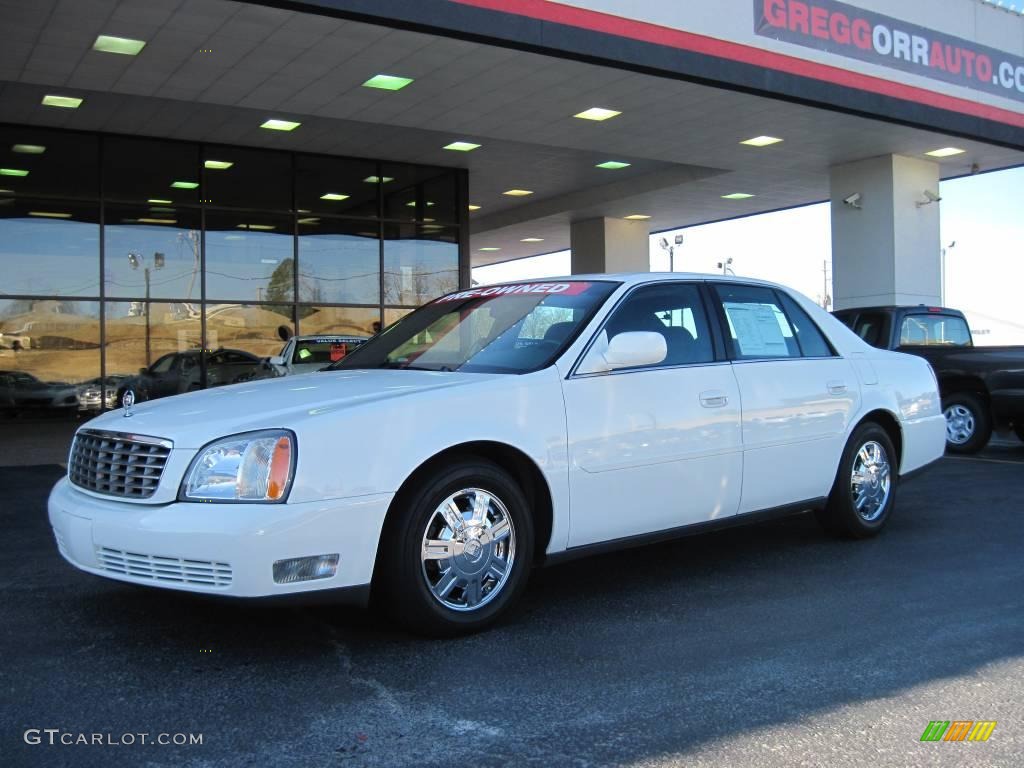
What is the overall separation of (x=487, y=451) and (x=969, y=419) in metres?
8.69

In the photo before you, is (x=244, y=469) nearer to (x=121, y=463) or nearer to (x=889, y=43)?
(x=121, y=463)

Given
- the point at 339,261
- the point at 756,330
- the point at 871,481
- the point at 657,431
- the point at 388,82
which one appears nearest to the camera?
the point at 657,431

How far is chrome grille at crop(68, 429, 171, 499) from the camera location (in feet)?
12.5

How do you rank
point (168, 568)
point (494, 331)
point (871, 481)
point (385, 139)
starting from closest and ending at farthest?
point (168, 568)
point (494, 331)
point (871, 481)
point (385, 139)

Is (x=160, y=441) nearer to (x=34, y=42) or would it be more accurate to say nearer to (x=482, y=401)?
(x=482, y=401)

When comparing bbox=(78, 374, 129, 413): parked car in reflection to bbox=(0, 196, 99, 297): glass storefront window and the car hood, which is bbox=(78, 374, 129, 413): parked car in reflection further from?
the car hood

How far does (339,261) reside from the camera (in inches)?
787

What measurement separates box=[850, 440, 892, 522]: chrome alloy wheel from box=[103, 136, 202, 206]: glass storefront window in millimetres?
15249

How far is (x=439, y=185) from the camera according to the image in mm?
21156

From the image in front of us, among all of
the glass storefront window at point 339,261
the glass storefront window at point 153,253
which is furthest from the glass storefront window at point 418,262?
the glass storefront window at point 153,253

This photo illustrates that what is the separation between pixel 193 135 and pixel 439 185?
5.47 metres

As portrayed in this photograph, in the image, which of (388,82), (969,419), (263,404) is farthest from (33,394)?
(263,404)

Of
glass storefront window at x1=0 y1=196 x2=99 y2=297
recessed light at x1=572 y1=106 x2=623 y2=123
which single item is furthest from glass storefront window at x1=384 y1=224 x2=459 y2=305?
recessed light at x1=572 y1=106 x2=623 y2=123

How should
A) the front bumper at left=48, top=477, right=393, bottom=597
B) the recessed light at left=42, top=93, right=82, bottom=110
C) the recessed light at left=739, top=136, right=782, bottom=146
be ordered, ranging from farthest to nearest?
the recessed light at left=739, top=136, right=782, bottom=146 < the recessed light at left=42, top=93, right=82, bottom=110 < the front bumper at left=48, top=477, right=393, bottom=597
